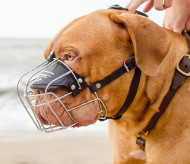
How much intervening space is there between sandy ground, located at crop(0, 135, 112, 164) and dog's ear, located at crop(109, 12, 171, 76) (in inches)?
75.8

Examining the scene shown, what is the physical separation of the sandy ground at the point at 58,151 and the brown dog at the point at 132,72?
1.41m

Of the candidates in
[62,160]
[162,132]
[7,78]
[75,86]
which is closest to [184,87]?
[162,132]

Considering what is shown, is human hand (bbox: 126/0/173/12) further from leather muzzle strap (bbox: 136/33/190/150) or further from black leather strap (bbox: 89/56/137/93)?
black leather strap (bbox: 89/56/137/93)

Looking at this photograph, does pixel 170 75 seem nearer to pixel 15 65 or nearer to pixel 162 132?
pixel 162 132

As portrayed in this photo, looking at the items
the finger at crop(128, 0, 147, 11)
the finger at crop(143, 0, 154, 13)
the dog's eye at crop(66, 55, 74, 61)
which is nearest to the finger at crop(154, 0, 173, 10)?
the finger at crop(128, 0, 147, 11)

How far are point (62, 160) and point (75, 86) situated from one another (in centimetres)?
181

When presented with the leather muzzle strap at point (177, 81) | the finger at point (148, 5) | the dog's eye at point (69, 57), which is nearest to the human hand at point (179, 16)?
the finger at point (148, 5)

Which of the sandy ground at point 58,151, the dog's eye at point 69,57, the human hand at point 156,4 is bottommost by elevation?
the sandy ground at point 58,151

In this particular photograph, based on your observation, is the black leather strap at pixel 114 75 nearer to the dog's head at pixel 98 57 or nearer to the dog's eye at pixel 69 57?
the dog's head at pixel 98 57

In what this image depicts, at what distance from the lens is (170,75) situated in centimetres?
226

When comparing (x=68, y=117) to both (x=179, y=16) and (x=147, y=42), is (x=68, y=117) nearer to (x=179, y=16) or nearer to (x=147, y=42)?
(x=147, y=42)

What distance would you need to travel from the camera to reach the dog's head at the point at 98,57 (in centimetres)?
200

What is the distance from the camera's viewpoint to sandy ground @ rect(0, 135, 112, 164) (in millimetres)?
3583

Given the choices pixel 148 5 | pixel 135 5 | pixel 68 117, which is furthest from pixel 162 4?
pixel 68 117
